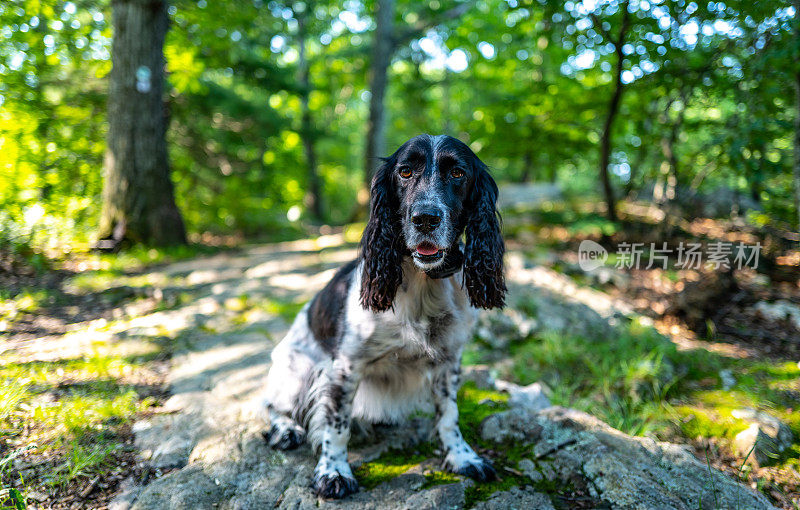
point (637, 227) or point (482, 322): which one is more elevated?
point (637, 227)

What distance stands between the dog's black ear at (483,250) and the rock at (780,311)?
4842 millimetres

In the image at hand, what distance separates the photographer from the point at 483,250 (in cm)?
221

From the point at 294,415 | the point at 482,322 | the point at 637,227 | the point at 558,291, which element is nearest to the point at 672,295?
the point at 558,291

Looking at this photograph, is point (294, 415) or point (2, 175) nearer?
point (294, 415)

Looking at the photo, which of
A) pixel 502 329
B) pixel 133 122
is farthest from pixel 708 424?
pixel 133 122

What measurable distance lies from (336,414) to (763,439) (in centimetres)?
276

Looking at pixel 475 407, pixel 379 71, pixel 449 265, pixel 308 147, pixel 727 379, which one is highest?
pixel 379 71

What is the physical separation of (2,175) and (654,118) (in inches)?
363

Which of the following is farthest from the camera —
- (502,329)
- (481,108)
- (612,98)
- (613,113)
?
(481,108)

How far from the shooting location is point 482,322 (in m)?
4.65

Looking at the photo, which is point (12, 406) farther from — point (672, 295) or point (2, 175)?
point (672, 295)

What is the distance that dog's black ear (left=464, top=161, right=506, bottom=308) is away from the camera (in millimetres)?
2211

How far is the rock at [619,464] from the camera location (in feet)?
6.36

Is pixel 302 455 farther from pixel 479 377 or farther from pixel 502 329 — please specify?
pixel 502 329
